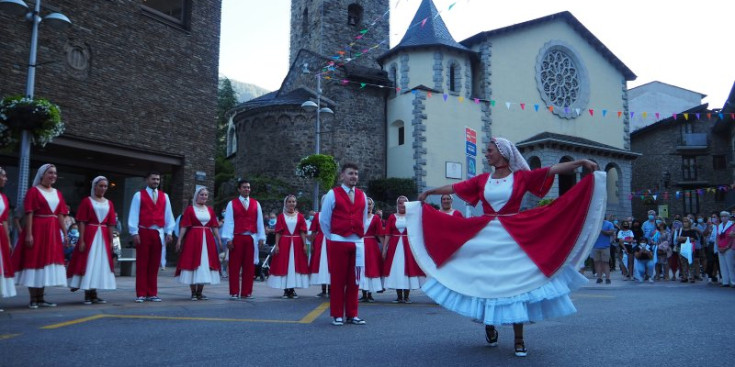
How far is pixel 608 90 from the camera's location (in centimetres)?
4059

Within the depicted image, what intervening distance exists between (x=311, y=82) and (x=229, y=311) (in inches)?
1139

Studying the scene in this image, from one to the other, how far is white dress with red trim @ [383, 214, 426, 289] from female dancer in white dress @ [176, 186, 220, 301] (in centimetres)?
322

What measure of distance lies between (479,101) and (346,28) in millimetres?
12633

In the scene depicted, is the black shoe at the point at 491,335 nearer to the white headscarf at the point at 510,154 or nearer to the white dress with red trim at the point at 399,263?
the white headscarf at the point at 510,154

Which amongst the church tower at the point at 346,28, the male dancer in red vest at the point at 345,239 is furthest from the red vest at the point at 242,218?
the church tower at the point at 346,28

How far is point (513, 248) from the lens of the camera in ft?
17.6

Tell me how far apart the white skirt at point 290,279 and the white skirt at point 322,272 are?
29 cm

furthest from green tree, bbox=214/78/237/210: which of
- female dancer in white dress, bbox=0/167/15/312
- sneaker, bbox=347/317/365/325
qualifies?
sneaker, bbox=347/317/365/325

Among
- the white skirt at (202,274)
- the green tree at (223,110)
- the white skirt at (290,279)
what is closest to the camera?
the white skirt at (202,274)

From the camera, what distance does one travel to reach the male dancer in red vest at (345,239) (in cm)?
712

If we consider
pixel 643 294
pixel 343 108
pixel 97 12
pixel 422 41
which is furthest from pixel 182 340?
pixel 422 41

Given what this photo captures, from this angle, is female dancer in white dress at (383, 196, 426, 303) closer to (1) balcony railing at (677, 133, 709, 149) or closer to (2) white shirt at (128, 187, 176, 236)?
(2) white shirt at (128, 187, 176, 236)

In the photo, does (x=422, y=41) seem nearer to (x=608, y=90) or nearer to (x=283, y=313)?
(x=608, y=90)

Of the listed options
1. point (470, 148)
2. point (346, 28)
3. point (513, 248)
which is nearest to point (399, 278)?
point (470, 148)
